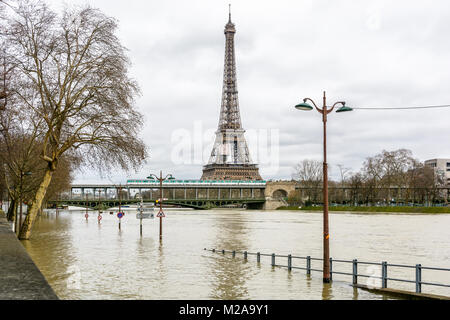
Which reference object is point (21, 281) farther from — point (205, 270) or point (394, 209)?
point (394, 209)

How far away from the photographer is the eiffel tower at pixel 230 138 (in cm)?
17425

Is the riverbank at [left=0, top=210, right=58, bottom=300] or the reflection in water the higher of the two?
the riverbank at [left=0, top=210, right=58, bottom=300]

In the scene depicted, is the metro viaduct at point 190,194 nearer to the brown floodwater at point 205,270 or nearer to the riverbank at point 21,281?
the brown floodwater at point 205,270

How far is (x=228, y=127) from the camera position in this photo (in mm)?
174625

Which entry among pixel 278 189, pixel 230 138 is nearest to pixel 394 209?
pixel 278 189

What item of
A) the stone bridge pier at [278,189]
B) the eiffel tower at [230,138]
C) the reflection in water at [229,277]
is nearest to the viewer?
the reflection in water at [229,277]

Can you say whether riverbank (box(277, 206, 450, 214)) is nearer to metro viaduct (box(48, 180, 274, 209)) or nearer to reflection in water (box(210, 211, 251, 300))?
metro viaduct (box(48, 180, 274, 209))

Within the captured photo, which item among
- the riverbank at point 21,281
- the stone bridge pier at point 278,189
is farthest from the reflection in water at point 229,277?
the stone bridge pier at point 278,189

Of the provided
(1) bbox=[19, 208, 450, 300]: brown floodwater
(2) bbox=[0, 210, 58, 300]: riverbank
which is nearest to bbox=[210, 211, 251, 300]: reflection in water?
(1) bbox=[19, 208, 450, 300]: brown floodwater

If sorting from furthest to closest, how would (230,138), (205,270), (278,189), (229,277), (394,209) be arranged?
(230,138)
(278,189)
(394,209)
(205,270)
(229,277)

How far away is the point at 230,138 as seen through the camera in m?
178

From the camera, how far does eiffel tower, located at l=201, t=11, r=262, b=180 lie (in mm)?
174250

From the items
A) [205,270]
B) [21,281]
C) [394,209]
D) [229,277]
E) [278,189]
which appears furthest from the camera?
[278,189]
